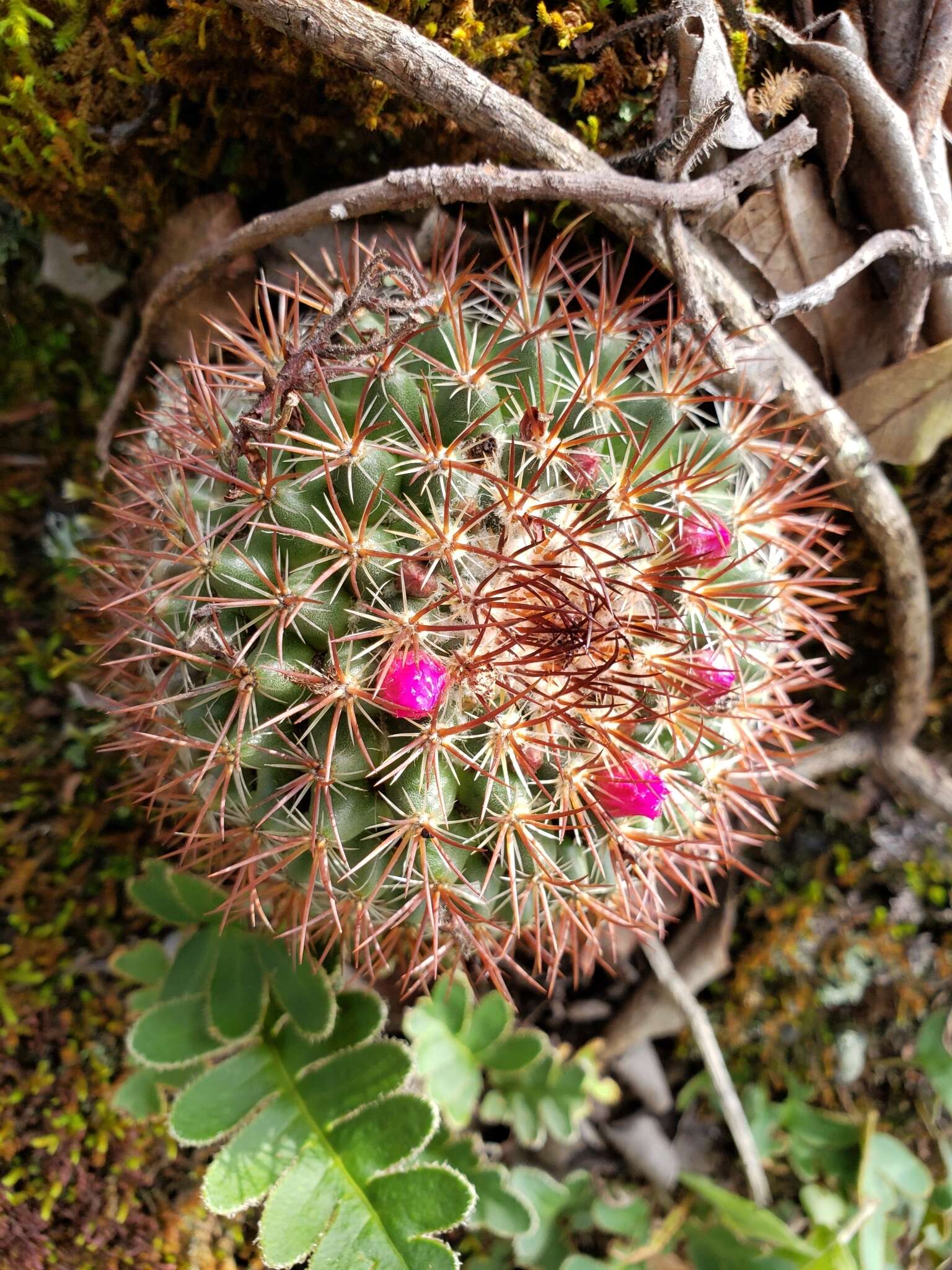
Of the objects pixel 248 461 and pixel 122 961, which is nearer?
pixel 248 461

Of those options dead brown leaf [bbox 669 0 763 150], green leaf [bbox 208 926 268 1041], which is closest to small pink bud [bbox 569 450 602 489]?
dead brown leaf [bbox 669 0 763 150]

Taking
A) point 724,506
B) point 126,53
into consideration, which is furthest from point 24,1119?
point 126,53

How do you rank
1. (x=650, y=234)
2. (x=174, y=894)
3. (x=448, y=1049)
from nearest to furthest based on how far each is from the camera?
(x=650, y=234) → (x=174, y=894) → (x=448, y=1049)

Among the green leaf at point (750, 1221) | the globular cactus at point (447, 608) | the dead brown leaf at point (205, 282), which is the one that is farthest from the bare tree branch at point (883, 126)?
the green leaf at point (750, 1221)

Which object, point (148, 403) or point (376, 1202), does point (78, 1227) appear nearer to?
point (376, 1202)

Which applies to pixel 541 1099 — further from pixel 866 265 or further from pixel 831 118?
pixel 831 118

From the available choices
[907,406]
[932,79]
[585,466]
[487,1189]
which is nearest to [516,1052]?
[487,1189]
